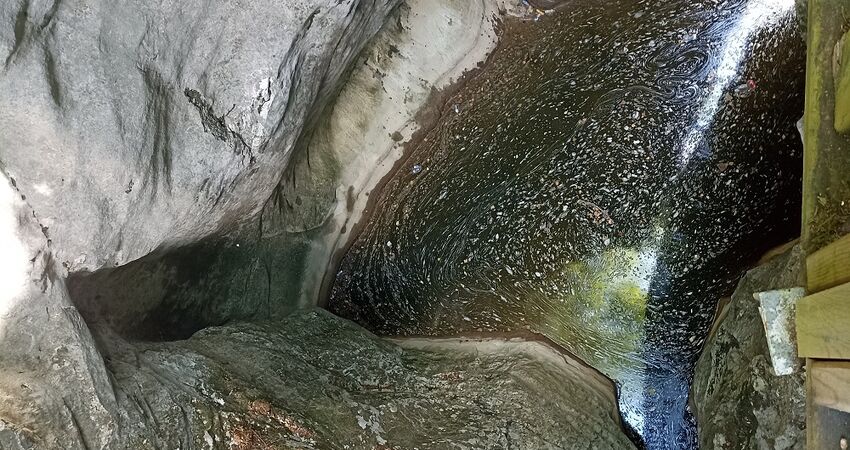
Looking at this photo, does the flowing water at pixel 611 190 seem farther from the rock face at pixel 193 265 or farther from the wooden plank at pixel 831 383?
the wooden plank at pixel 831 383

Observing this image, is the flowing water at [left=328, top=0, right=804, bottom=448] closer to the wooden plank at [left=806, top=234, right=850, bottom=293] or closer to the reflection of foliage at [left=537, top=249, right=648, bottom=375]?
the reflection of foliage at [left=537, top=249, right=648, bottom=375]

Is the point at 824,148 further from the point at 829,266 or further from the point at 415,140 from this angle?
the point at 415,140

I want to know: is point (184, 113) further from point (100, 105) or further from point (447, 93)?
point (447, 93)

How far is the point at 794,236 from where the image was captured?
3.13 m

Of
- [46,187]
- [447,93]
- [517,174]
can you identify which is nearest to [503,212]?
[517,174]

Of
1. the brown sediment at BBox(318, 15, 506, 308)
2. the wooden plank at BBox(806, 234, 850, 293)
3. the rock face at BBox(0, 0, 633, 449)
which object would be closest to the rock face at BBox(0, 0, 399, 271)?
the rock face at BBox(0, 0, 633, 449)

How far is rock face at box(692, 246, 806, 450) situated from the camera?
246cm

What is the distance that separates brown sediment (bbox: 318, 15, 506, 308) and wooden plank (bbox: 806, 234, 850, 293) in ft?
7.20

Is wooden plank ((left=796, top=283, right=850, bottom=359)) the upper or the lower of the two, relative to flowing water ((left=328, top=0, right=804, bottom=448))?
lower

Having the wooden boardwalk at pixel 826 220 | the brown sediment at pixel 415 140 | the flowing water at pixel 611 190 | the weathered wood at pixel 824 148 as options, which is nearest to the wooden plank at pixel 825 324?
the wooden boardwalk at pixel 826 220

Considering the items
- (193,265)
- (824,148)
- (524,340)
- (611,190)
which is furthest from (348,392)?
(824,148)

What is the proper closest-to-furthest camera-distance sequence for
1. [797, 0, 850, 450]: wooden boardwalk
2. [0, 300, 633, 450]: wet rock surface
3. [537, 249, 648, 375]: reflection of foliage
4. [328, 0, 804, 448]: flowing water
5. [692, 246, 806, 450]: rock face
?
[797, 0, 850, 450]: wooden boardwalk, [0, 300, 633, 450]: wet rock surface, [692, 246, 806, 450]: rock face, [328, 0, 804, 448]: flowing water, [537, 249, 648, 375]: reflection of foliage

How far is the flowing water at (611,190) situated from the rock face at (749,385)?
Result: 1.10ft

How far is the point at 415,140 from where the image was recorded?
12.3ft
